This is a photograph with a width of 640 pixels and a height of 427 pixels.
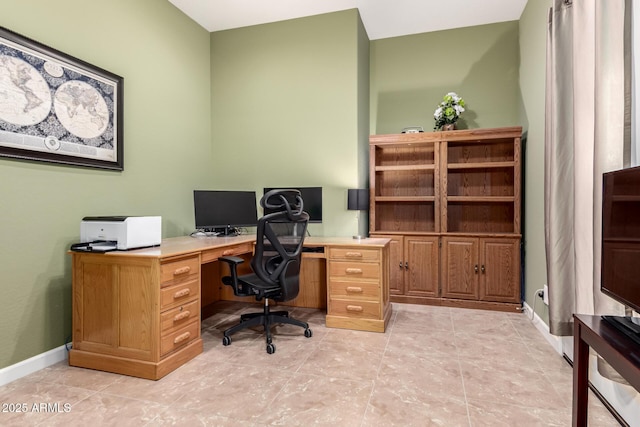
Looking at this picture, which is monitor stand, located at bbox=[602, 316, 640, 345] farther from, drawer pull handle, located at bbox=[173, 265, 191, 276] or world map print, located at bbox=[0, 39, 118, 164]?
world map print, located at bbox=[0, 39, 118, 164]

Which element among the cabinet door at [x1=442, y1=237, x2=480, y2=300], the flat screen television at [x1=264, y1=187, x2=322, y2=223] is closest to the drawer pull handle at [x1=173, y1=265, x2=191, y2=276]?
the flat screen television at [x1=264, y1=187, x2=322, y2=223]

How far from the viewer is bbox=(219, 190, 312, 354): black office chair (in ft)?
8.54

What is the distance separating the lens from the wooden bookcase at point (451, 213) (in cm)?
361

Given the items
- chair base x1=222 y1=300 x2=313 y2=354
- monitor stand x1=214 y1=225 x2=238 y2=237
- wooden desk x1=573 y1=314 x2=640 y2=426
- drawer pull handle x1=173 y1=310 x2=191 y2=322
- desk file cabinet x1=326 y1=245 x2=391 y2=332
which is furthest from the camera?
monitor stand x1=214 y1=225 x2=238 y2=237

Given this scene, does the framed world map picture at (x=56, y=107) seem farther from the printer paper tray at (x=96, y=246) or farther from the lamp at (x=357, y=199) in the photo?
the lamp at (x=357, y=199)

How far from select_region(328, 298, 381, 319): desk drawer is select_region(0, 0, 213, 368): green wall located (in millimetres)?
1816

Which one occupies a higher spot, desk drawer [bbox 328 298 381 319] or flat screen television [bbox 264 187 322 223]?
flat screen television [bbox 264 187 322 223]

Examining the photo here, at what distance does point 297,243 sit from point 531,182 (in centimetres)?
243

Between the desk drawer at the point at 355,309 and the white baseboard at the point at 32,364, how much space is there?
2.08m

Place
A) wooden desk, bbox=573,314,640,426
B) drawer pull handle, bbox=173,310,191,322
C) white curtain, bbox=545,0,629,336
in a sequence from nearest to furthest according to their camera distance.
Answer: wooden desk, bbox=573,314,640,426
white curtain, bbox=545,0,629,336
drawer pull handle, bbox=173,310,191,322

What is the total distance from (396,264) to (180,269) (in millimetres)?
2435

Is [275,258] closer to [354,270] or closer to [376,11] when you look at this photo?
[354,270]

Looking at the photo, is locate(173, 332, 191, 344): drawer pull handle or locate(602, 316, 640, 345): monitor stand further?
locate(173, 332, 191, 344): drawer pull handle

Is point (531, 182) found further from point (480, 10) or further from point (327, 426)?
point (327, 426)
